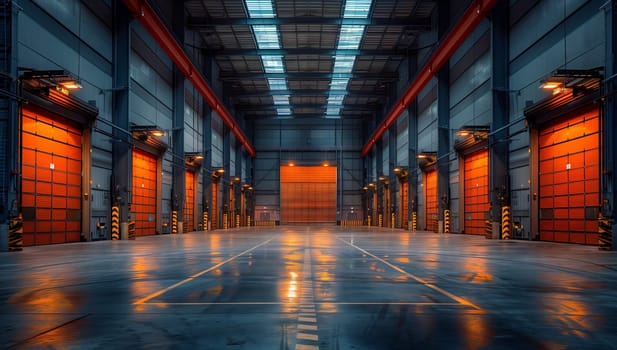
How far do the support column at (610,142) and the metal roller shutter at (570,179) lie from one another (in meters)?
3.20

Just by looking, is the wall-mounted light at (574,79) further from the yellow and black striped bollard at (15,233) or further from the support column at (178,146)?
the support column at (178,146)

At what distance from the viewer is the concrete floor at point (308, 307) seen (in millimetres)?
5992

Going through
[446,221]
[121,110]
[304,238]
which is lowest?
Answer: [304,238]

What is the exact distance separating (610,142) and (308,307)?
18058 millimetres

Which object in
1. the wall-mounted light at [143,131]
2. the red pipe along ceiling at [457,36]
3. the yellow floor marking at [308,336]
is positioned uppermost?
the red pipe along ceiling at [457,36]

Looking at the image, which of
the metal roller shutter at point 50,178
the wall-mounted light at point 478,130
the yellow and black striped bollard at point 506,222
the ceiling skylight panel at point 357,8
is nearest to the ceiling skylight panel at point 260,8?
the ceiling skylight panel at point 357,8

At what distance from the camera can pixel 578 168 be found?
1058 inches

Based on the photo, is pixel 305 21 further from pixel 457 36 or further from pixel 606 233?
pixel 606 233

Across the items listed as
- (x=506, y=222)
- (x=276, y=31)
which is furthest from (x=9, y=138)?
(x=276, y=31)

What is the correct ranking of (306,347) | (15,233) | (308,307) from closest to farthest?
(306,347)
(308,307)
(15,233)

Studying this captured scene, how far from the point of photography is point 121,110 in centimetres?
3419

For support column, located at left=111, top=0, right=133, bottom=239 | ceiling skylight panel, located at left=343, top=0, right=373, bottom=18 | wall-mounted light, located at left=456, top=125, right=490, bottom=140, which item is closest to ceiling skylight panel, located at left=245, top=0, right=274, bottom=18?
ceiling skylight panel, located at left=343, top=0, right=373, bottom=18

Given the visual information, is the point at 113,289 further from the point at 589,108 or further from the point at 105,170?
A: the point at 105,170

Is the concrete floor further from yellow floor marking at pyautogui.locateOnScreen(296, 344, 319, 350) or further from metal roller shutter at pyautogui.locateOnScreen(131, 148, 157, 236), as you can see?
metal roller shutter at pyautogui.locateOnScreen(131, 148, 157, 236)
